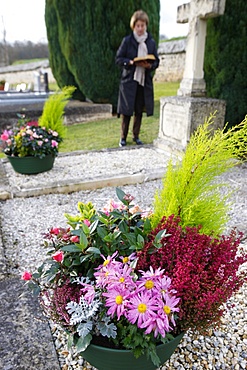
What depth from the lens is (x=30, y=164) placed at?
12.3 ft

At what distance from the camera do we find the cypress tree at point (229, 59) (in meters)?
4.53

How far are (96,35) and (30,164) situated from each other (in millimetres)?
5169

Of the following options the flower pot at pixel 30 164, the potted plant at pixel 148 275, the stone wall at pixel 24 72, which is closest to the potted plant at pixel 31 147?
the flower pot at pixel 30 164

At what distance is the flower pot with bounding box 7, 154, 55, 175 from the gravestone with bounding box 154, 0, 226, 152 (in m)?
1.80

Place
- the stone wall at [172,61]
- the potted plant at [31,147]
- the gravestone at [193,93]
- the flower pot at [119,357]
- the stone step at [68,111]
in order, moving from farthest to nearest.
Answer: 1. the stone wall at [172,61]
2. the stone step at [68,111]
3. the gravestone at [193,93]
4. the potted plant at [31,147]
5. the flower pot at [119,357]

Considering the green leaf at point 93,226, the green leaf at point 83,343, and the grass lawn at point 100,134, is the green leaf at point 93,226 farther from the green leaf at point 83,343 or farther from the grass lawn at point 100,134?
the grass lawn at point 100,134

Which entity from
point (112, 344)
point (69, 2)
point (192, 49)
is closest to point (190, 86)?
point (192, 49)

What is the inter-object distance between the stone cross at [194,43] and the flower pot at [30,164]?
2.11m

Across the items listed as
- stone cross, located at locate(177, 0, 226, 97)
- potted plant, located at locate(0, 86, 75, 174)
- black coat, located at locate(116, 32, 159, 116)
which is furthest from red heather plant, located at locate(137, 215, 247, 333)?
black coat, located at locate(116, 32, 159, 116)

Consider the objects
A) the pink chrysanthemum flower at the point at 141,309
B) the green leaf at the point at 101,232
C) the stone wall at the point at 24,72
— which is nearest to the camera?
the pink chrysanthemum flower at the point at 141,309

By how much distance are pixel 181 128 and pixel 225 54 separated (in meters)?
1.24

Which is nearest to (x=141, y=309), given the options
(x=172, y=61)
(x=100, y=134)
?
(x=100, y=134)

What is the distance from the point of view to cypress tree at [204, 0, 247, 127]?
453cm

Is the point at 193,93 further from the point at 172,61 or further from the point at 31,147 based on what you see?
the point at 172,61
